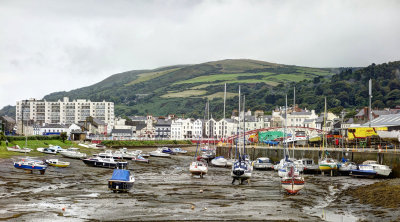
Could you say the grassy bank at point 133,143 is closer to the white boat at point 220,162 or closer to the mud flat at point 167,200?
the white boat at point 220,162

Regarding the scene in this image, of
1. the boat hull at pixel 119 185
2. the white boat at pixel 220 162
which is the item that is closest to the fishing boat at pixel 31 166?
the boat hull at pixel 119 185

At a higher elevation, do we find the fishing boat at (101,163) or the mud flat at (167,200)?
the fishing boat at (101,163)

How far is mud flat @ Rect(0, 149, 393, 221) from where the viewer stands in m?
34.0

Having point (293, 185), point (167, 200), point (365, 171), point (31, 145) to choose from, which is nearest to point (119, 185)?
point (167, 200)

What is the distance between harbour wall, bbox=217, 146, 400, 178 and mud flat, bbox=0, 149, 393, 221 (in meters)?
9.23

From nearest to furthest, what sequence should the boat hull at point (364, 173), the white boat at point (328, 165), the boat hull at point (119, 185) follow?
1. the boat hull at point (119, 185)
2. the boat hull at point (364, 173)
3. the white boat at point (328, 165)

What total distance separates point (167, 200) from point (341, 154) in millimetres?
46238

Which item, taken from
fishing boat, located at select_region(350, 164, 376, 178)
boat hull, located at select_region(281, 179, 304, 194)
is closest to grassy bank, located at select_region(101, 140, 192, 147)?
fishing boat, located at select_region(350, 164, 376, 178)

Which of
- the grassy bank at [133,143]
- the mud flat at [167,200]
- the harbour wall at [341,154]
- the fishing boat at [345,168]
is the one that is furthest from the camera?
the grassy bank at [133,143]

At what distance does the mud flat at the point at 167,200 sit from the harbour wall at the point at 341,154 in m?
9.23

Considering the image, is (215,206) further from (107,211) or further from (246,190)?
(246,190)

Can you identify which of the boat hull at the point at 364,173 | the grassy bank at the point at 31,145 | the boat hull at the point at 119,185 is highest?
the grassy bank at the point at 31,145

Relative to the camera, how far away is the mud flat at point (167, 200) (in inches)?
1337

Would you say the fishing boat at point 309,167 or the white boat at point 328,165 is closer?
the white boat at point 328,165
